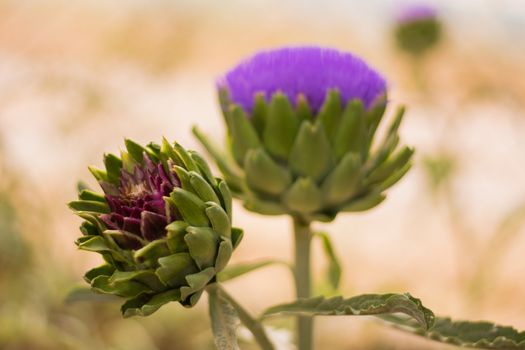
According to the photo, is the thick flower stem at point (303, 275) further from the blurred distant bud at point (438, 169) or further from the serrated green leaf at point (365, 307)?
the blurred distant bud at point (438, 169)

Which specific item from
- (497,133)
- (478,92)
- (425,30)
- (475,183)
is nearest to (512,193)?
(475,183)

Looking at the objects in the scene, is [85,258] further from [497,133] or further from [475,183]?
[497,133]

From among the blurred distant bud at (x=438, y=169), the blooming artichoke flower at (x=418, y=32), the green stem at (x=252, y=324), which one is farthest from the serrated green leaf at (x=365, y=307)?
the blooming artichoke flower at (x=418, y=32)

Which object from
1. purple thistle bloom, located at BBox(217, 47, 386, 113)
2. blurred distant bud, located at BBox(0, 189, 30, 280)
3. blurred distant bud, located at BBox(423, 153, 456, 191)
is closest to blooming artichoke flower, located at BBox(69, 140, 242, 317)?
purple thistle bloom, located at BBox(217, 47, 386, 113)

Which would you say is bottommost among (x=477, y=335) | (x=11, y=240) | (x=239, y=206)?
(x=477, y=335)

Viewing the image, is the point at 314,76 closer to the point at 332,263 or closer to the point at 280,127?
the point at 280,127

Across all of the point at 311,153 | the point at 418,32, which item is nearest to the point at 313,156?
the point at 311,153

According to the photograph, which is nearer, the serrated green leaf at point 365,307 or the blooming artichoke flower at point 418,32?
the serrated green leaf at point 365,307
